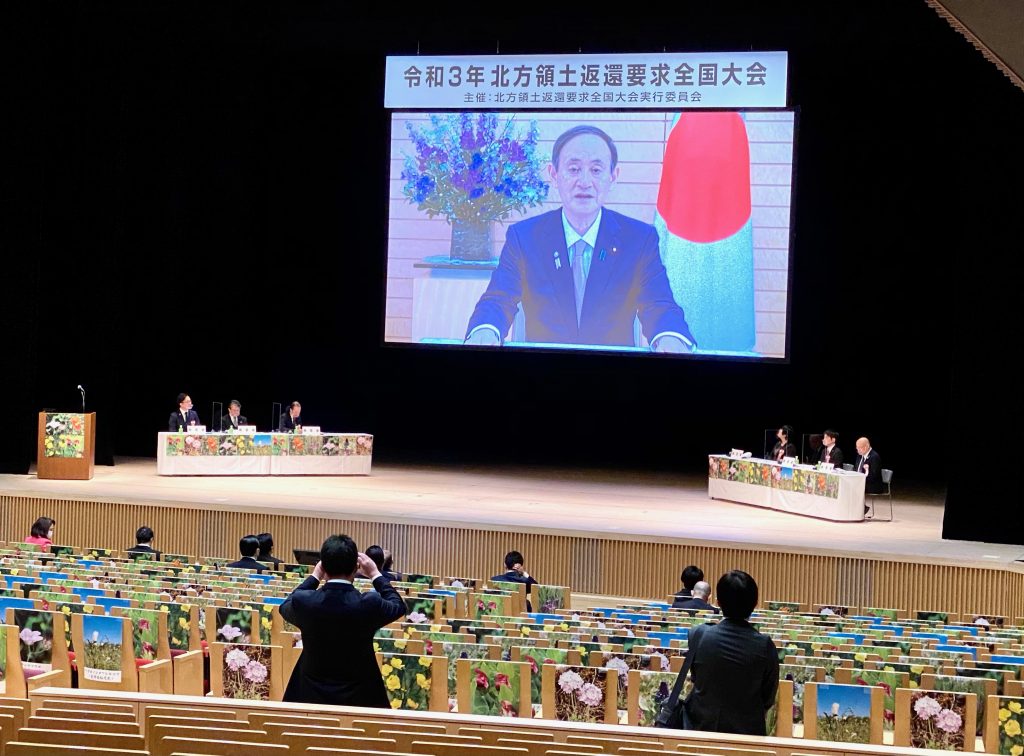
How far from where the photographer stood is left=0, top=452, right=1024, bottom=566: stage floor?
467 inches

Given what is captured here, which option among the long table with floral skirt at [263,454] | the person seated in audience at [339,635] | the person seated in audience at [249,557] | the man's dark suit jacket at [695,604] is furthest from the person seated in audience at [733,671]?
the long table with floral skirt at [263,454]

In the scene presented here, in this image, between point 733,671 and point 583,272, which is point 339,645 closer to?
point 733,671

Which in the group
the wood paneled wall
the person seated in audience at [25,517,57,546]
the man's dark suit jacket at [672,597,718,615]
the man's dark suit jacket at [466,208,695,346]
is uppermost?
the man's dark suit jacket at [466,208,695,346]

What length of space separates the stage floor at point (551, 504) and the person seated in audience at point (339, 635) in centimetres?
760

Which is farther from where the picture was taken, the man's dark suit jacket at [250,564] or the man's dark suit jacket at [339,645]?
the man's dark suit jacket at [250,564]

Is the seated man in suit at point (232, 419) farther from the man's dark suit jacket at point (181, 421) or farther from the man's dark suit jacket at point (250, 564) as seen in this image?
the man's dark suit jacket at point (250, 564)

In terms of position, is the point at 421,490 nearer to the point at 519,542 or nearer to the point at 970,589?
the point at 519,542

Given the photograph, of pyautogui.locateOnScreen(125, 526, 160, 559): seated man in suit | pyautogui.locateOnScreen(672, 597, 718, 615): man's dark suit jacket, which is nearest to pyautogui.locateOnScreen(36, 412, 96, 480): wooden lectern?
pyautogui.locateOnScreen(125, 526, 160, 559): seated man in suit

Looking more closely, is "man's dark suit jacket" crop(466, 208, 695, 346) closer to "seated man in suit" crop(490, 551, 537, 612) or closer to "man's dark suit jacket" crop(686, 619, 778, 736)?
"seated man in suit" crop(490, 551, 537, 612)

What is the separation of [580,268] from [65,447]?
5.89m

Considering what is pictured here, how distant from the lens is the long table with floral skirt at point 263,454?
15.2 metres

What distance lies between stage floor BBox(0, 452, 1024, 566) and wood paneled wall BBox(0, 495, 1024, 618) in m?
0.08

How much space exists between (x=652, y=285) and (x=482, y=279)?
1978 millimetres

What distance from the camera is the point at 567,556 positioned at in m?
12.0
